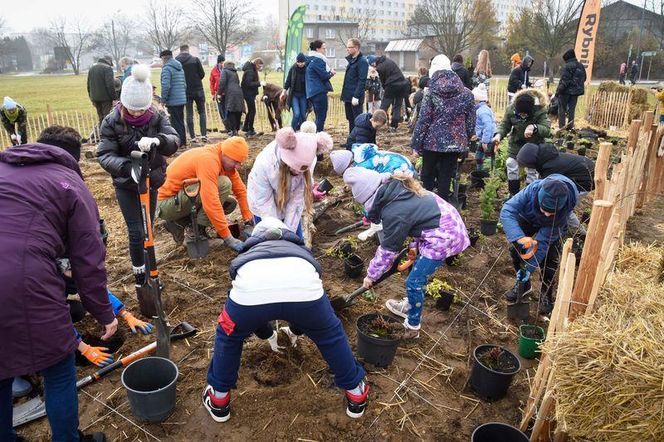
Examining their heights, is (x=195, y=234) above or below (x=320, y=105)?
below

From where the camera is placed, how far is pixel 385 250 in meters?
3.28

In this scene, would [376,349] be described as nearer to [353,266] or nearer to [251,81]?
[353,266]

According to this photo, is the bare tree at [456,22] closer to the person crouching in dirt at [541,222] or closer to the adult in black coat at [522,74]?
the adult in black coat at [522,74]

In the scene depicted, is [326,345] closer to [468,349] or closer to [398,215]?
[398,215]

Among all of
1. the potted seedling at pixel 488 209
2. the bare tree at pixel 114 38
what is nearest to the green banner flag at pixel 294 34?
the potted seedling at pixel 488 209

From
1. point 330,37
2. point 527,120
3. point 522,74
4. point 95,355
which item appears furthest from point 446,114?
point 330,37

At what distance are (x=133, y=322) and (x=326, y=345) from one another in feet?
6.15

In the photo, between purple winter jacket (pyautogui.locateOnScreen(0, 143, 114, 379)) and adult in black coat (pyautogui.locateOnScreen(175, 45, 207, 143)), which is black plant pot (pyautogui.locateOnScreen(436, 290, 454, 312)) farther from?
adult in black coat (pyautogui.locateOnScreen(175, 45, 207, 143))

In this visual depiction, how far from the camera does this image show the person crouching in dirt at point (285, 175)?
11.8 ft

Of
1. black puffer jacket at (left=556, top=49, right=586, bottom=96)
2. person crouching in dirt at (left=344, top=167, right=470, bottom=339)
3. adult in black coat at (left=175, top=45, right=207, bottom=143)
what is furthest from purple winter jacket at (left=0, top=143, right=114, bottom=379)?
black puffer jacket at (left=556, top=49, right=586, bottom=96)

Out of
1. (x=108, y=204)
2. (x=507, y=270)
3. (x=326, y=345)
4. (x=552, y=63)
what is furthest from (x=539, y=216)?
(x=552, y=63)

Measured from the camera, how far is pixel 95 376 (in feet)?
10.2

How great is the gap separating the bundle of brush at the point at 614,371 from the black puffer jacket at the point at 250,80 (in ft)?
34.0

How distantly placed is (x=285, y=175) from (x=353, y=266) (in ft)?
4.10
